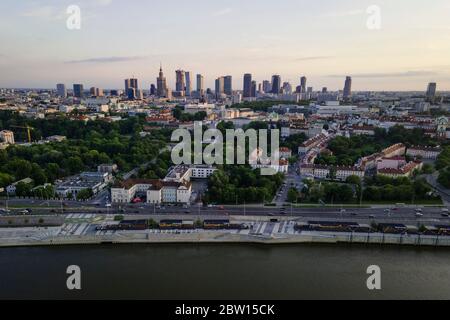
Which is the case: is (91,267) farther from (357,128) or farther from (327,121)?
(327,121)

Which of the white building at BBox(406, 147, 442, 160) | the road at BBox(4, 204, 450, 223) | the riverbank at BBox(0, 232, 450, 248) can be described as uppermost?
the white building at BBox(406, 147, 442, 160)

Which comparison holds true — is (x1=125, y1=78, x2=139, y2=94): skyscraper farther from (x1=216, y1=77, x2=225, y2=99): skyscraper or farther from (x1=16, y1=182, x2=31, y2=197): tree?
(x1=16, y1=182, x2=31, y2=197): tree

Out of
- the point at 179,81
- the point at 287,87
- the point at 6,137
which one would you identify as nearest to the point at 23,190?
the point at 6,137

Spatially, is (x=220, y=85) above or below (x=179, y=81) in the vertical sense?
below

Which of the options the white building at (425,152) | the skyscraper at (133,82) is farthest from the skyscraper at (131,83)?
the white building at (425,152)

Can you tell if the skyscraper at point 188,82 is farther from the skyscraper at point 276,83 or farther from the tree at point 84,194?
the tree at point 84,194

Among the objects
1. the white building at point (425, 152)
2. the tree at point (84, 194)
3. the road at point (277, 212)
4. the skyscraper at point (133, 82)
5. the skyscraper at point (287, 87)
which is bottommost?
the road at point (277, 212)

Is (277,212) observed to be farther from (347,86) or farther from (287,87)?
(347,86)

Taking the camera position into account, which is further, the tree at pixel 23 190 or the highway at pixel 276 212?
the tree at pixel 23 190

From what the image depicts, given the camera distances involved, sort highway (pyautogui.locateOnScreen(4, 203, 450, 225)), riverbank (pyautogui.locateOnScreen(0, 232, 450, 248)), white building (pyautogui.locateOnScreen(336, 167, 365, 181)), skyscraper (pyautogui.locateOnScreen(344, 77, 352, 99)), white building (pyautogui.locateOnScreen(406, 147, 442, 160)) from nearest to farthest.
Answer: riverbank (pyautogui.locateOnScreen(0, 232, 450, 248))
highway (pyautogui.locateOnScreen(4, 203, 450, 225))
white building (pyautogui.locateOnScreen(336, 167, 365, 181))
white building (pyautogui.locateOnScreen(406, 147, 442, 160))
skyscraper (pyautogui.locateOnScreen(344, 77, 352, 99))

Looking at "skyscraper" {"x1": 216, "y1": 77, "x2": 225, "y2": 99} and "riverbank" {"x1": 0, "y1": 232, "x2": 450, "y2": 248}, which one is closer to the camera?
"riverbank" {"x1": 0, "y1": 232, "x2": 450, "y2": 248}

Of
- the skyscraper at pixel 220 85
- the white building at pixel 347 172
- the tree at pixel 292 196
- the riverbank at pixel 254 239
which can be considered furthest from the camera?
the skyscraper at pixel 220 85

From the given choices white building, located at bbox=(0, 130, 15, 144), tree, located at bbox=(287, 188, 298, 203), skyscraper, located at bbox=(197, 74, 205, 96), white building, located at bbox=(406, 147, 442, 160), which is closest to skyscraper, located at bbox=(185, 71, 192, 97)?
skyscraper, located at bbox=(197, 74, 205, 96)
